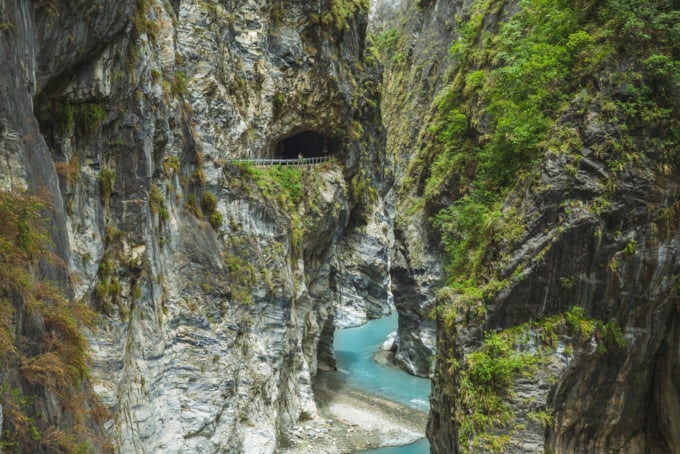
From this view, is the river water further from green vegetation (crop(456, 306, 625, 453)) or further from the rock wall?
green vegetation (crop(456, 306, 625, 453))

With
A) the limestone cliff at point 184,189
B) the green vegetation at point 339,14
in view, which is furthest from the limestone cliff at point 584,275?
the green vegetation at point 339,14

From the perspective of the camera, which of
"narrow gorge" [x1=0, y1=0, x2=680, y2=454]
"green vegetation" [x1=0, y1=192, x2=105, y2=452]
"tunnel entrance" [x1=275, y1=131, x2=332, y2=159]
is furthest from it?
"tunnel entrance" [x1=275, y1=131, x2=332, y2=159]

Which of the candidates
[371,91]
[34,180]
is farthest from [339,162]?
[34,180]

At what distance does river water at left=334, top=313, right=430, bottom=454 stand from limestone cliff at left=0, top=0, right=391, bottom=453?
3799mm

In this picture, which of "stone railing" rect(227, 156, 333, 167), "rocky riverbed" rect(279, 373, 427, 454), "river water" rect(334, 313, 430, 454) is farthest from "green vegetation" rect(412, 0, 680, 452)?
"stone railing" rect(227, 156, 333, 167)

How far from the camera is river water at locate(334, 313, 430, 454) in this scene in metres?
27.4

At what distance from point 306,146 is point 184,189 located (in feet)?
67.1

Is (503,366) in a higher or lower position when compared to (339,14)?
lower

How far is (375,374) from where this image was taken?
32688 millimetres

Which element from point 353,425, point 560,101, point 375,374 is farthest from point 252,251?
point 375,374

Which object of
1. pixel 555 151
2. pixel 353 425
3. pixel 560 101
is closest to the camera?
pixel 555 151

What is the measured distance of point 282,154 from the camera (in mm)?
35469

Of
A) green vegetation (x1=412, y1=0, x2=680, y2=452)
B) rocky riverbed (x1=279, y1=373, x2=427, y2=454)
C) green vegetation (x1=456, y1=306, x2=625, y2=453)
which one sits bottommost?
rocky riverbed (x1=279, y1=373, x2=427, y2=454)

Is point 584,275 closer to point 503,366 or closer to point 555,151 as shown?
point 503,366
